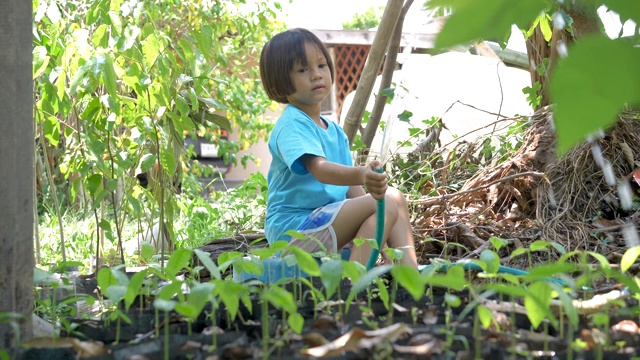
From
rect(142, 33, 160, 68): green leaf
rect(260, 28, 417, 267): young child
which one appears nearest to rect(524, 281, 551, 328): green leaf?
rect(260, 28, 417, 267): young child

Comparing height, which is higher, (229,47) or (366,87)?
(229,47)

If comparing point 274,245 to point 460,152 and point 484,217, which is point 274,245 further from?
point 460,152

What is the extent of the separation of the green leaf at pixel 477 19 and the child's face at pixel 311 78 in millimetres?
2321

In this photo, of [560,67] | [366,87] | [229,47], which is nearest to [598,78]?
[560,67]

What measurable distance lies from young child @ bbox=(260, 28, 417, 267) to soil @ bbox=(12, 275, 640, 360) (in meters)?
1.19

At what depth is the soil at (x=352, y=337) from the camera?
1.02m

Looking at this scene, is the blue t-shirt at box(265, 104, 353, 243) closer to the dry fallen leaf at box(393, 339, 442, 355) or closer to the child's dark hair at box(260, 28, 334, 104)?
the child's dark hair at box(260, 28, 334, 104)

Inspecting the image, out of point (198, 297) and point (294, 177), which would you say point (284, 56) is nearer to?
point (294, 177)

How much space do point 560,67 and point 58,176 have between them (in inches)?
268

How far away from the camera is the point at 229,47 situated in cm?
798

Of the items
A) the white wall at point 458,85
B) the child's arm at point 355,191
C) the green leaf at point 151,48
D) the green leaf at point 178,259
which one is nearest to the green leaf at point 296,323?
the green leaf at point 178,259

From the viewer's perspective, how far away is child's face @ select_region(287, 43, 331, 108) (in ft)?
9.46

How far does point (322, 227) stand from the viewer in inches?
104

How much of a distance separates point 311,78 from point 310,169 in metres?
0.39
